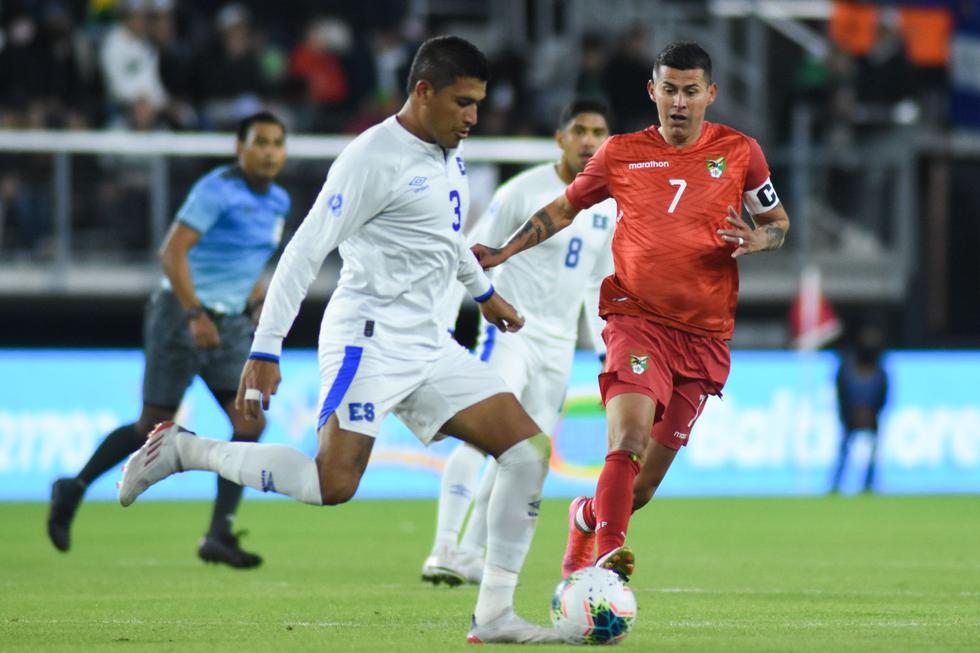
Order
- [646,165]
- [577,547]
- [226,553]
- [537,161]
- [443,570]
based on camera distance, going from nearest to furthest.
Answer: [646,165]
[577,547]
[443,570]
[226,553]
[537,161]

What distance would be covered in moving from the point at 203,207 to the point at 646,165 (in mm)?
3480

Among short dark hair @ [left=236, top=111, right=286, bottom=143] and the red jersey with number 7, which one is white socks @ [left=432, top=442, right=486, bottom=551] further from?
short dark hair @ [left=236, top=111, right=286, bottom=143]

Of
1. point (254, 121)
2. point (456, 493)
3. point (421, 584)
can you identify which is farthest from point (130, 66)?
point (421, 584)

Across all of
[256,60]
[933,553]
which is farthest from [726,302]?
[256,60]

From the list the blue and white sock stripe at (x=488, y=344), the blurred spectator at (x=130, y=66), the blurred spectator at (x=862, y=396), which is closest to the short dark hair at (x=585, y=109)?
the blue and white sock stripe at (x=488, y=344)

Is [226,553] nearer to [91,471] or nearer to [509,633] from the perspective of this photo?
[91,471]

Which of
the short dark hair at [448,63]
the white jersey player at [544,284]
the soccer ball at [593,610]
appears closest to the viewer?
the soccer ball at [593,610]

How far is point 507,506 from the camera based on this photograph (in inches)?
257

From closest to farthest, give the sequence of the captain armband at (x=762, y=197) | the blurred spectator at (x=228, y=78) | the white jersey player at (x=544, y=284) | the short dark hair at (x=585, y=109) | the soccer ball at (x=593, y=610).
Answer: the soccer ball at (x=593, y=610), the captain armband at (x=762, y=197), the white jersey player at (x=544, y=284), the short dark hair at (x=585, y=109), the blurred spectator at (x=228, y=78)

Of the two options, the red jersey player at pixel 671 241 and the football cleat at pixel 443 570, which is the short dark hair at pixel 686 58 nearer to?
the red jersey player at pixel 671 241

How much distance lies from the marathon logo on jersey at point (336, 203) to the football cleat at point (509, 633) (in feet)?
5.38

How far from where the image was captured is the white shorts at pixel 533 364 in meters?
9.59

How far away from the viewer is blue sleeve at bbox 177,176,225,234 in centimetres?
1022

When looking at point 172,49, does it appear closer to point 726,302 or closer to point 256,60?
point 256,60
